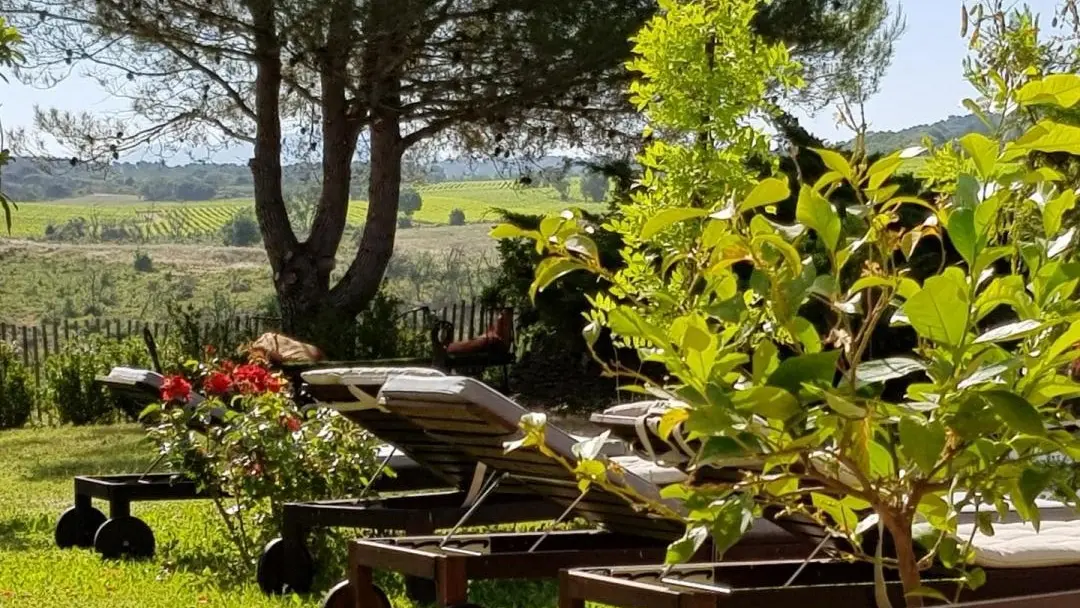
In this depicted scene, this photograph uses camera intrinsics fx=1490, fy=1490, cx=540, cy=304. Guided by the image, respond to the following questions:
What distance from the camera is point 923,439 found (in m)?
1.81

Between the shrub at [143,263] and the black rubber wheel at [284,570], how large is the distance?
3693 cm

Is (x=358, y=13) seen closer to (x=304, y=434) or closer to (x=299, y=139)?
(x=299, y=139)

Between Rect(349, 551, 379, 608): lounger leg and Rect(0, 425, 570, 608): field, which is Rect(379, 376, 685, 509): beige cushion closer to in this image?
Rect(349, 551, 379, 608): lounger leg

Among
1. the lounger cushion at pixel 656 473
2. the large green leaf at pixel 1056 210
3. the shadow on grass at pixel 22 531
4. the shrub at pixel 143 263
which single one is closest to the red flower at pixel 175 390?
the shadow on grass at pixel 22 531

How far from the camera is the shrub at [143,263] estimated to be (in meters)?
41.2

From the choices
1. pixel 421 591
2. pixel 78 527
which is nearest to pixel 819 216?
pixel 421 591

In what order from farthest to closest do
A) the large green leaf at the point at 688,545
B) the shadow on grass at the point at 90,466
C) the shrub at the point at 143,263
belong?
the shrub at the point at 143,263 < the shadow on grass at the point at 90,466 < the large green leaf at the point at 688,545

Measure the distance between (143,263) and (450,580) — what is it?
3952cm

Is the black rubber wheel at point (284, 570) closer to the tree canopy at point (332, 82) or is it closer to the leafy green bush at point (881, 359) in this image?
the leafy green bush at point (881, 359)

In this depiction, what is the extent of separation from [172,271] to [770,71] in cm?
3952

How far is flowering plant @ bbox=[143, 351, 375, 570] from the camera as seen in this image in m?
5.65

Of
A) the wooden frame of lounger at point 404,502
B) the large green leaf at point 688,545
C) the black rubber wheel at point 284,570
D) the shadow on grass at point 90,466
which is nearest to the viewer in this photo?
the large green leaf at point 688,545

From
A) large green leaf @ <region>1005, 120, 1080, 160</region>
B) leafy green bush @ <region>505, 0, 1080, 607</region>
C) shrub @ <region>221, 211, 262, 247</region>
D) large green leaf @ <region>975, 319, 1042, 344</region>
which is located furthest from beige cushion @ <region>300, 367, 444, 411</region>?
shrub @ <region>221, 211, 262, 247</region>

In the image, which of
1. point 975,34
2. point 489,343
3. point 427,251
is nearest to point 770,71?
point 975,34
